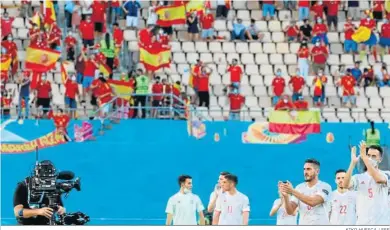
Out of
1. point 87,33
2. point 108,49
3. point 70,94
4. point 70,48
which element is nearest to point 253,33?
point 108,49

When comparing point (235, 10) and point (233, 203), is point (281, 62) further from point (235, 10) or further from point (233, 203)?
point (233, 203)

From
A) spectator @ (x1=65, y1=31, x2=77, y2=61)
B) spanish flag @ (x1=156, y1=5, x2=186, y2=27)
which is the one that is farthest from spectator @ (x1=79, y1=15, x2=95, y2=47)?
spanish flag @ (x1=156, y1=5, x2=186, y2=27)

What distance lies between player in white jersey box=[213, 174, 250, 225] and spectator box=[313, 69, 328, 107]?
13003 millimetres

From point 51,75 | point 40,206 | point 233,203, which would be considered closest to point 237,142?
point 51,75

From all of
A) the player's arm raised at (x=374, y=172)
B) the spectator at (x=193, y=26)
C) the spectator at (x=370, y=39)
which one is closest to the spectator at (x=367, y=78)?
the spectator at (x=370, y=39)

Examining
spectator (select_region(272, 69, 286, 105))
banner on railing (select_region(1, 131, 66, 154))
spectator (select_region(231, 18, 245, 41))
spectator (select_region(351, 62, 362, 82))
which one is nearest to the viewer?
banner on railing (select_region(1, 131, 66, 154))

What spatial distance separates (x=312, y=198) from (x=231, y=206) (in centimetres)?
189

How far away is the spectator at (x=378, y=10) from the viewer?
31.2 m

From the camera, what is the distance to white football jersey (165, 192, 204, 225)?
57.7ft

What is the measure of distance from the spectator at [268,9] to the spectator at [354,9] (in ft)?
6.17

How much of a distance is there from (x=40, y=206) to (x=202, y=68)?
14727 mm

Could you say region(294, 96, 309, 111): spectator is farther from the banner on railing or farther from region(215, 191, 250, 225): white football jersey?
region(215, 191, 250, 225): white football jersey

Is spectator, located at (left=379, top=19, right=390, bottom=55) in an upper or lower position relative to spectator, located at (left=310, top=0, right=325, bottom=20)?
lower

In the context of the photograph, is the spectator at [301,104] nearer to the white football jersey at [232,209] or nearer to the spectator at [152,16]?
the spectator at [152,16]
